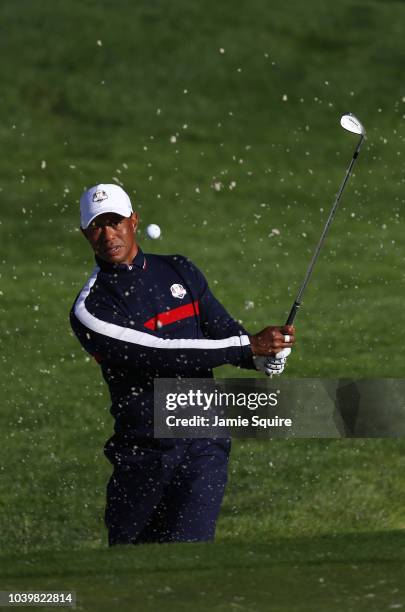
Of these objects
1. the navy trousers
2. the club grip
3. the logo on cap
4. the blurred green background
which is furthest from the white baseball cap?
the blurred green background

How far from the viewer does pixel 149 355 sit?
6602 millimetres

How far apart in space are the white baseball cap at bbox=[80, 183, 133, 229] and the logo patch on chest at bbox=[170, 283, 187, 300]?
1.19ft

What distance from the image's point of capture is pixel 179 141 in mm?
17094

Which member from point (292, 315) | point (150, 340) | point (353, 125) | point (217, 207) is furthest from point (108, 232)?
point (217, 207)

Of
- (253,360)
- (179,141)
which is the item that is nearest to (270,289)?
(179,141)

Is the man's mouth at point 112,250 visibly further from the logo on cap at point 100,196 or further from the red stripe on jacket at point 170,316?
the red stripe on jacket at point 170,316

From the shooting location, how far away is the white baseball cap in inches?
268

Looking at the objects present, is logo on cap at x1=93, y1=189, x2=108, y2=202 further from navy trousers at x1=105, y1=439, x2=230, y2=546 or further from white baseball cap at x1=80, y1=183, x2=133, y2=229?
navy trousers at x1=105, y1=439, x2=230, y2=546

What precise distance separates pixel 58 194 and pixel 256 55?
4223mm

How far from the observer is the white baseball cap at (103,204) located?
22.3ft

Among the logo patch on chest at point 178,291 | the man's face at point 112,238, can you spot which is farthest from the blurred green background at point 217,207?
the man's face at point 112,238

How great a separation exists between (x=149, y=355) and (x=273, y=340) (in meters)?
0.52

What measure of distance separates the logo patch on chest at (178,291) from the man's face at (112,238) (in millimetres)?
214

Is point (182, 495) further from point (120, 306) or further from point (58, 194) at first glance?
point (58, 194)
